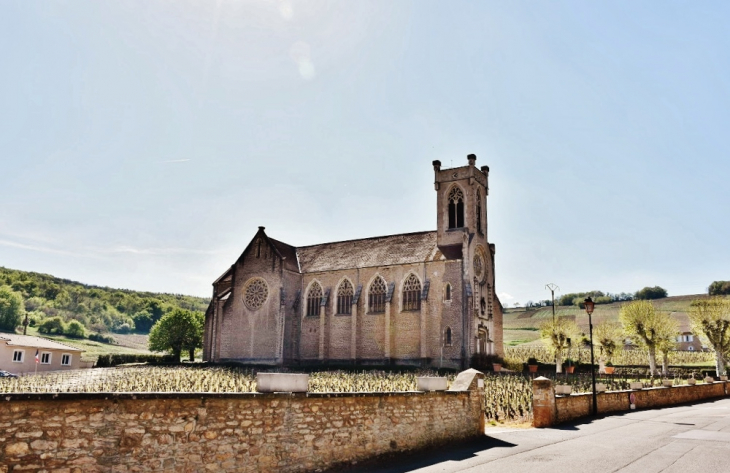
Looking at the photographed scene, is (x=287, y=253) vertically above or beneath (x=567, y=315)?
above

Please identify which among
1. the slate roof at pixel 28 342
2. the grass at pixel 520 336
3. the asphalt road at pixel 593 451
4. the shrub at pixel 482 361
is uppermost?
the grass at pixel 520 336

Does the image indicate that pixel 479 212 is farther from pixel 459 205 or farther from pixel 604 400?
pixel 604 400

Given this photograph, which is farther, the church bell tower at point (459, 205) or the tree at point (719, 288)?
the tree at point (719, 288)

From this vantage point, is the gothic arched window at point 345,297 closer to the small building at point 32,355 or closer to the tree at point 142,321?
the small building at point 32,355

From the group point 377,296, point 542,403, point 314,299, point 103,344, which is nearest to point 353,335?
point 377,296

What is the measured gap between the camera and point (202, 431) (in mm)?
9070

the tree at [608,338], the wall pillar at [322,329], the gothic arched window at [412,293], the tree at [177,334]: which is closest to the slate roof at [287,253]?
the wall pillar at [322,329]

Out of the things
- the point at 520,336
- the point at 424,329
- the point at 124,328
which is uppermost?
the point at 124,328

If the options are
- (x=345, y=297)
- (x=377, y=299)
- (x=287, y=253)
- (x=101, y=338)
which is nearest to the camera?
(x=377, y=299)

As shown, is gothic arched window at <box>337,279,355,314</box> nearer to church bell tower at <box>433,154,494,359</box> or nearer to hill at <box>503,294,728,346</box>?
church bell tower at <box>433,154,494,359</box>

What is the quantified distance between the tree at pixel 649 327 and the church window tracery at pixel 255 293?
3256 centimetres

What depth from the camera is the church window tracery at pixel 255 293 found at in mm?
52625

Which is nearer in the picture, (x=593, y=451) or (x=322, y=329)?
(x=593, y=451)

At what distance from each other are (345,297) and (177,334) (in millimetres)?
25450
